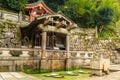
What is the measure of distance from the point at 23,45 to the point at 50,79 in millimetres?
10484

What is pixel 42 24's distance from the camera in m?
14.1

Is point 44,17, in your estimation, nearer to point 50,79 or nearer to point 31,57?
point 31,57

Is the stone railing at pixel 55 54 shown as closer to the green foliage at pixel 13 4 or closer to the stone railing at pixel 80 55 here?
the stone railing at pixel 80 55

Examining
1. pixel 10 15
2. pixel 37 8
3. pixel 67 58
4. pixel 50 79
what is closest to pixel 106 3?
pixel 37 8

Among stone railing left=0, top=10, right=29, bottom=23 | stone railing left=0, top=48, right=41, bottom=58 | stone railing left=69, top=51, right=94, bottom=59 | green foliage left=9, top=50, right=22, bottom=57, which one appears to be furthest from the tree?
green foliage left=9, top=50, right=22, bottom=57

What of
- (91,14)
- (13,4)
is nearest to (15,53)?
(13,4)

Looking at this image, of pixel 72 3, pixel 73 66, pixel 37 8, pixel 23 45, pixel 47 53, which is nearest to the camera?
pixel 47 53

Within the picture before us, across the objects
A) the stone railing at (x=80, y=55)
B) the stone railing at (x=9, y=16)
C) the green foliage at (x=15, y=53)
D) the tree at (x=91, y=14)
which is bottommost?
the stone railing at (x=80, y=55)

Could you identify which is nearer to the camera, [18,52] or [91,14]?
[18,52]

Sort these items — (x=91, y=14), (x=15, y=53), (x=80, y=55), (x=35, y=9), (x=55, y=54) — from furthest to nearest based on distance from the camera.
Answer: (x=91, y=14)
(x=35, y=9)
(x=80, y=55)
(x=55, y=54)
(x=15, y=53)

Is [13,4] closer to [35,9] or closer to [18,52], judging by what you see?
[35,9]

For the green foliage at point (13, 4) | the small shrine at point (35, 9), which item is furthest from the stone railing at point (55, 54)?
the green foliage at point (13, 4)

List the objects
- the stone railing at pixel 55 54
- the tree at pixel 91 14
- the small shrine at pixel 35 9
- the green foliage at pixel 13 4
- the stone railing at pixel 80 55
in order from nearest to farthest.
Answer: the stone railing at pixel 55 54 < the stone railing at pixel 80 55 < the green foliage at pixel 13 4 < the small shrine at pixel 35 9 < the tree at pixel 91 14

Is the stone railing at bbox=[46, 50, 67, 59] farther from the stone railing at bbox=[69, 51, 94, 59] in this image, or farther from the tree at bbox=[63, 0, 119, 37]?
the tree at bbox=[63, 0, 119, 37]
